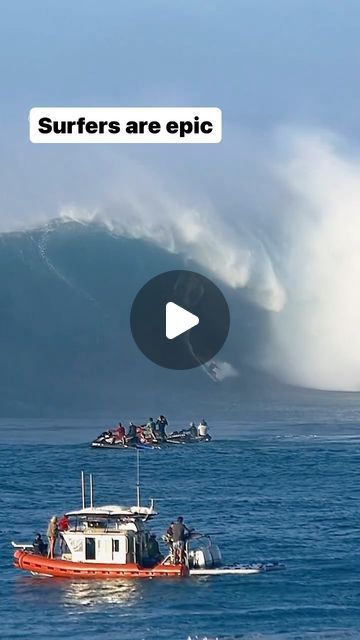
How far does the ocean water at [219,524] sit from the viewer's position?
67375 mm

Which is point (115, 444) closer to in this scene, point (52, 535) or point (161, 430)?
point (161, 430)

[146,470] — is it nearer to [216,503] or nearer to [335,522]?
[216,503]

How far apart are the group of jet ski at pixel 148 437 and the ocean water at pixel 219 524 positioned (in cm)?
133

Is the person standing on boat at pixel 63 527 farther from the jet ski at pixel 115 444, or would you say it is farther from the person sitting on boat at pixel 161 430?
the person sitting on boat at pixel 161 430

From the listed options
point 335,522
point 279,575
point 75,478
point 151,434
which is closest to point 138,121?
point 279,575

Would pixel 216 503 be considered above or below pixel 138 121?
below

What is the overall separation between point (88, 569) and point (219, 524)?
15310mm

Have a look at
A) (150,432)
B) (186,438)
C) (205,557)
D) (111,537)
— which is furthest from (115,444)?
(111,537)

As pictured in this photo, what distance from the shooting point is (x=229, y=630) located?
216ft

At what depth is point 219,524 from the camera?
8956cm

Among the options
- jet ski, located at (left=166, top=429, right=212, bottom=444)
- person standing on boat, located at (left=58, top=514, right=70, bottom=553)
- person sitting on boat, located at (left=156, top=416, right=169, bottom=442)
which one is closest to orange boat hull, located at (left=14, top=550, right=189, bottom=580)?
person standing on boat, located at (left=58, top=514, right=70, bottom=553)

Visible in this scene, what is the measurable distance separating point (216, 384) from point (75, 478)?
275ft

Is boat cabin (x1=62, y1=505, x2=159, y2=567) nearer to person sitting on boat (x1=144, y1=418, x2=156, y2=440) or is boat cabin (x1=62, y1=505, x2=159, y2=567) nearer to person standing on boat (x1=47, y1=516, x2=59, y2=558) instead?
person standing on boat (x1=47, y1=516, x2=59, y2=558)

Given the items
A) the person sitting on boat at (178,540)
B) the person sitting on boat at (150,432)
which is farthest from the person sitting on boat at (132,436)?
the person sitting on boat at (178,540)
